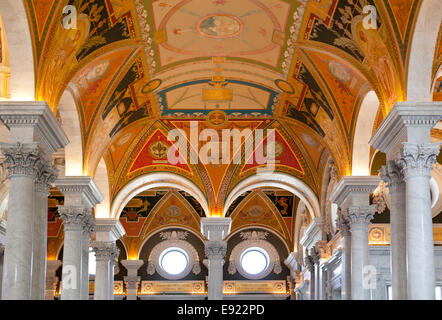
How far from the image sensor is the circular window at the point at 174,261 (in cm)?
3045

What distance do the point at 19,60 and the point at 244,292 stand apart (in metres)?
19.3

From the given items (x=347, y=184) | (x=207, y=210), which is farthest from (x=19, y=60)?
(x=207, y=210)

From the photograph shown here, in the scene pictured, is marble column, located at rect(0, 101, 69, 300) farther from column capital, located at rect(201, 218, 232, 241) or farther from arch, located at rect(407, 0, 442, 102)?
column capital, located at rect(201, 218, 232, 241)

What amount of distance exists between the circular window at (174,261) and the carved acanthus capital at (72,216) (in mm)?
13678

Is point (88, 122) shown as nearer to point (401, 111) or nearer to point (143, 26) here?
point (143, 26)

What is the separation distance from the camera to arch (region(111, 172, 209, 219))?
22.5 metres

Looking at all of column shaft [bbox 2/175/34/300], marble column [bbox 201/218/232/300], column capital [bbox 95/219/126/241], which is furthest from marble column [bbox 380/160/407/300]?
column capital [bbox 95/219/126/241]

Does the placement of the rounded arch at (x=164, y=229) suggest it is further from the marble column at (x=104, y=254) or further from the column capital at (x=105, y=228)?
the column capital at (x=105, y=228)

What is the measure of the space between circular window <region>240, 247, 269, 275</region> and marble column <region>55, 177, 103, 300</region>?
13.5 meters

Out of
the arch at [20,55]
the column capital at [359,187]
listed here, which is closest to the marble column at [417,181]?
the column capital at [359,187]

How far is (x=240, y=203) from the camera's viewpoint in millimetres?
29812

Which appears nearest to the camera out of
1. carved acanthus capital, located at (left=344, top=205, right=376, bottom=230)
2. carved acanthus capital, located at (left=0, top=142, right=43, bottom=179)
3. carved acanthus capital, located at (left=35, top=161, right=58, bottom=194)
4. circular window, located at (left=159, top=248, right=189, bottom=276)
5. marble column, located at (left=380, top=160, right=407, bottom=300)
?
carved acanthus capital, located at (left=0, top=142, right=43, bottom=179)

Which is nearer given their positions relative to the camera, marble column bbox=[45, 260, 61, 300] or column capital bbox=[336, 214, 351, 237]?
column capital bbox=[336, 214, 351, 237]
